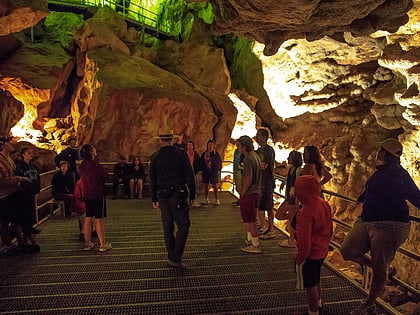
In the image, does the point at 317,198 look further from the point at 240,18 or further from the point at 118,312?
the point at 240,18

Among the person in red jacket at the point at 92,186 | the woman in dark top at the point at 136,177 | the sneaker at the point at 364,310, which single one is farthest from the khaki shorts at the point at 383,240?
the woman in dark top at the point at 136,177

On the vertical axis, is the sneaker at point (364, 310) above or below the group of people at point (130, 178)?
below

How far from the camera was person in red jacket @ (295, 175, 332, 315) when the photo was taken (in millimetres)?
3416

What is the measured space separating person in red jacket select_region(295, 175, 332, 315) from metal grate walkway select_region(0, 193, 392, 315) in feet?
2.43

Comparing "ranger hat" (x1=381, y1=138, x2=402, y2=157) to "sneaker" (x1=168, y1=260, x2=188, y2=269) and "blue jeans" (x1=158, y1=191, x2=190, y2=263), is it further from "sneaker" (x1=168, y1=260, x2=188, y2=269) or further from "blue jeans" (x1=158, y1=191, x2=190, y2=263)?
"sneaker" (x1=168, y1=260, x2=188, y2=269)

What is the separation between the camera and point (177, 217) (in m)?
5.14

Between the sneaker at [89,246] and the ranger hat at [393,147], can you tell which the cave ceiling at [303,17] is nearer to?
the ranger hat at [393,147]

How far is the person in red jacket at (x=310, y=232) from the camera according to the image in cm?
342

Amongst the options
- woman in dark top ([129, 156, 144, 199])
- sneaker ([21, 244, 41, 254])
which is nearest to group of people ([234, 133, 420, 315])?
sneaker ([21, 244, 41, 254])

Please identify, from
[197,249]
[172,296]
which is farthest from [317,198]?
[197,249]

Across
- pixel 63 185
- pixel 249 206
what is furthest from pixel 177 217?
pixel 63 185

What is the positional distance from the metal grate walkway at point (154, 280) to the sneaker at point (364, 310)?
0.21 meters

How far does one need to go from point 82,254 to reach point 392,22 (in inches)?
284

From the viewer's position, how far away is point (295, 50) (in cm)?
1420
